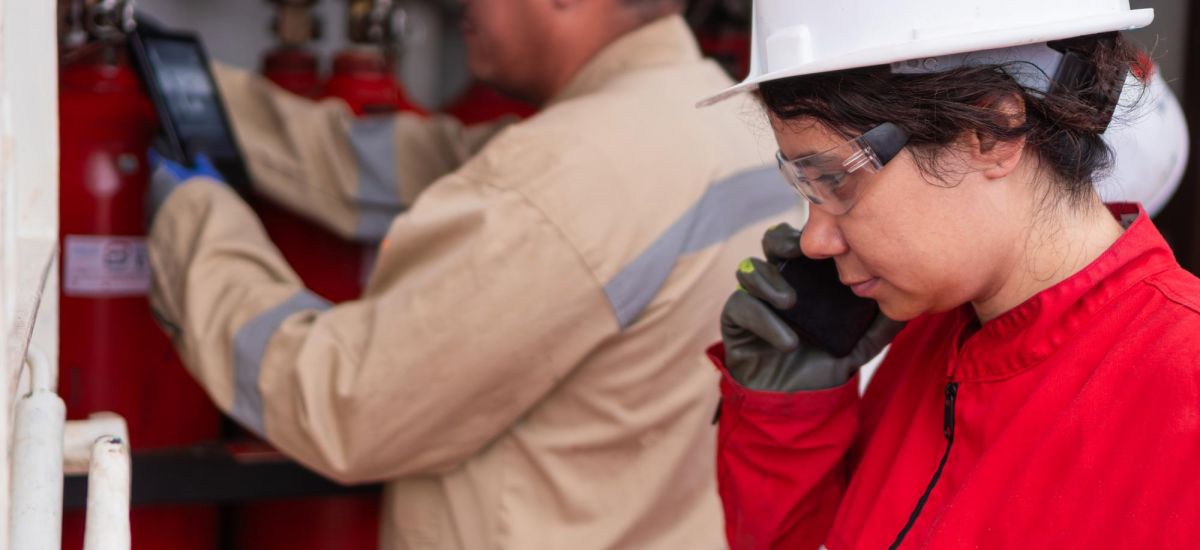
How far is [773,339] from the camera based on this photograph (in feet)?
3.79

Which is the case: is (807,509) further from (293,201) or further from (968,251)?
(293,201)

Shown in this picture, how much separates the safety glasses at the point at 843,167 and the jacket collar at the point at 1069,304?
0.51 feet

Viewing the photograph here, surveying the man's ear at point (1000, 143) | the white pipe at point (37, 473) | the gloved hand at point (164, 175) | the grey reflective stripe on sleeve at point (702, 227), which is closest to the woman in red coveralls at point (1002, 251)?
the man's ear at point (1000, 143)

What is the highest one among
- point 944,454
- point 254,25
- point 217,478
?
point 944,454

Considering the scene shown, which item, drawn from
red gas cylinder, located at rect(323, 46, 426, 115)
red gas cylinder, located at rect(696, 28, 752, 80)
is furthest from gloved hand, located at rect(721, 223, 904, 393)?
red gas cylinder, located at rect(696, 28, 752, 80)

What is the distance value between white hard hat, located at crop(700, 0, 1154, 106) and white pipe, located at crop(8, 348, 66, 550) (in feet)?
1.87

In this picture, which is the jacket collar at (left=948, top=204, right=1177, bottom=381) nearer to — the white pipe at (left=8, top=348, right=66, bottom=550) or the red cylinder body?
the white pipe at (left=8, top=348, right=66, bottom=550)

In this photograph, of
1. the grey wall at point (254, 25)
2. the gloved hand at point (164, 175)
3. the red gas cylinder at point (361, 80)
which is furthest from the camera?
the grey wall at point (254, 25)

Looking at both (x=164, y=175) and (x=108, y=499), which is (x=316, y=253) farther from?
(x=108, y=499)

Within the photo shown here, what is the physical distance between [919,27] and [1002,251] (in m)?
0.18

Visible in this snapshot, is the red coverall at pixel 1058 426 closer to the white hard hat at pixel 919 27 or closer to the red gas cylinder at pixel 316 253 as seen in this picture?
the white hard hat at pixel 919 27

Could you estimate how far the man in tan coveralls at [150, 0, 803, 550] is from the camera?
1.45 metres

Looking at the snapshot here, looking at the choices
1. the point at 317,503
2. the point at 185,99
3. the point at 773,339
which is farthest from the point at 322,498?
the point at 773,339

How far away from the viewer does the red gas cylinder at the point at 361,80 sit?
2.21 m
